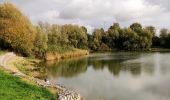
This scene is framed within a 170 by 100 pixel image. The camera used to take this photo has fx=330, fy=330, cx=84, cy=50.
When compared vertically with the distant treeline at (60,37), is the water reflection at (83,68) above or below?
below

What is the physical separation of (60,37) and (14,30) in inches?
1510

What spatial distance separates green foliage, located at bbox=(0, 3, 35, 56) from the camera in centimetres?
6606

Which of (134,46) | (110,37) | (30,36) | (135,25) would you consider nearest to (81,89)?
(30,36)

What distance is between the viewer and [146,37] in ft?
436

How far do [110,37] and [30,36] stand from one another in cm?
7787

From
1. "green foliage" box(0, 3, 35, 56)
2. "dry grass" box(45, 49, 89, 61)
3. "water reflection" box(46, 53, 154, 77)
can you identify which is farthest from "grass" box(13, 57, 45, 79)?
"dry grass" box(45, 49, 89, 61)

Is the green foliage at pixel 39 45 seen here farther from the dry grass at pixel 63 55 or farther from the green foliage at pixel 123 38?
the green foliage at pixel 123 38

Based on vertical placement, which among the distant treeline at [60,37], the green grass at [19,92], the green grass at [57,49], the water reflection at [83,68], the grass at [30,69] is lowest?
the water reflection at [83,68]

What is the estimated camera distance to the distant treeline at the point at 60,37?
66.9 m

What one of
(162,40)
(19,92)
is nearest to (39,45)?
(19,92)

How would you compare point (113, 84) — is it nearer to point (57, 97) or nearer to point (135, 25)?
point (57, 97)

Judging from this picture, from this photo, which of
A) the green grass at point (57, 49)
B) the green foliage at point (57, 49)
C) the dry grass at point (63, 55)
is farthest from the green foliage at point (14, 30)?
the green grass at point (57, 49)

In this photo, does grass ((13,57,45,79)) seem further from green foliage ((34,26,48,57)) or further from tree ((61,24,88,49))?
tree ((61,24,88,49))

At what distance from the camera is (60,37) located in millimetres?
103688
